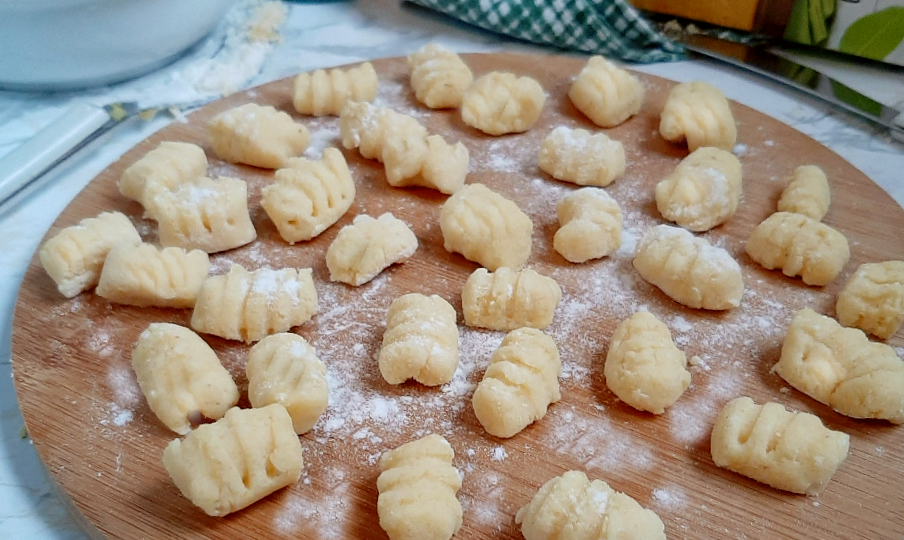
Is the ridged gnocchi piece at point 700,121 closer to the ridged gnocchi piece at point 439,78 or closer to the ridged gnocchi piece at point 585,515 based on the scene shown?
the ridged gnocchi piece at point 439,78

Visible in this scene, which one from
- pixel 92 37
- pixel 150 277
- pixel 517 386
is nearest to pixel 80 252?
pixel 150 277

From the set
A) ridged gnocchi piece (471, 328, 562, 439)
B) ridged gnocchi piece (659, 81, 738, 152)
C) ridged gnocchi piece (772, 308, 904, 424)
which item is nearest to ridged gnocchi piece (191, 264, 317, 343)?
ridged gnocchi piece (471, 328, 562, 439)

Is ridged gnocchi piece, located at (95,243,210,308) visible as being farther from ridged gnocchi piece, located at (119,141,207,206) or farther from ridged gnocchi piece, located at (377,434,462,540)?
ridged gnocchi piece, located at (377,434,462,540)

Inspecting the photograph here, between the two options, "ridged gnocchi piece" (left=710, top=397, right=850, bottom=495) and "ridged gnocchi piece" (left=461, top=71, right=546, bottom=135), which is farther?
"ridged gnocchi piece" (left=461, top=71, right=546, bottom=135)

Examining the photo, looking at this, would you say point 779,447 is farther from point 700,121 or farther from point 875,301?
point 700,121

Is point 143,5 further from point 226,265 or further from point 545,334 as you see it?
point 545,334

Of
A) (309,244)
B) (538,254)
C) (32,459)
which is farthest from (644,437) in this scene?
(32,459)
